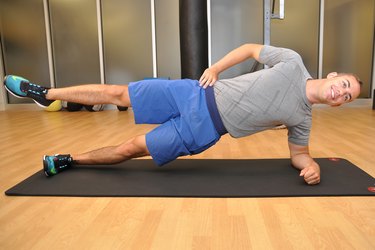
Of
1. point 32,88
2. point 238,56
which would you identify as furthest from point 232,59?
point 32,88

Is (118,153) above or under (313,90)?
under

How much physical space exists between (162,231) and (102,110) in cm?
497

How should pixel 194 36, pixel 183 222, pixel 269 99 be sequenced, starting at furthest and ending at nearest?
pixel 194 36 < pixel 269 99 < pixel 183 222

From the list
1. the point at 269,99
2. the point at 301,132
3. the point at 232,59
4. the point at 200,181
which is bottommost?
the point at 200,181

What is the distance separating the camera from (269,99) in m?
1.85

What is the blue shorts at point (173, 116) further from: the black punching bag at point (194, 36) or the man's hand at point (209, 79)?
the black punching bag at point (194, 36)

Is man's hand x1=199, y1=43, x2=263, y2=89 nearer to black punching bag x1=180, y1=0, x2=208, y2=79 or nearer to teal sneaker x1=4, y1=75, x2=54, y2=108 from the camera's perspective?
teal sneaker x1=4, y1=75, x2=54, y2=108

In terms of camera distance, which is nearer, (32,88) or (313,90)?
(313,90)

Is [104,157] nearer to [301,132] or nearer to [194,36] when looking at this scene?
[301,132]

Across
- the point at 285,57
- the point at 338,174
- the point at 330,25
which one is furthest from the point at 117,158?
the point at 330,25

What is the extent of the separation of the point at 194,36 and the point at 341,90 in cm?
289

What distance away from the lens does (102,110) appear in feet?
20.0

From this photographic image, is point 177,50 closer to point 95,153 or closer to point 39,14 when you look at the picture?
point 39,14

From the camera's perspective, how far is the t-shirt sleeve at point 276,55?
1943 millimetres
